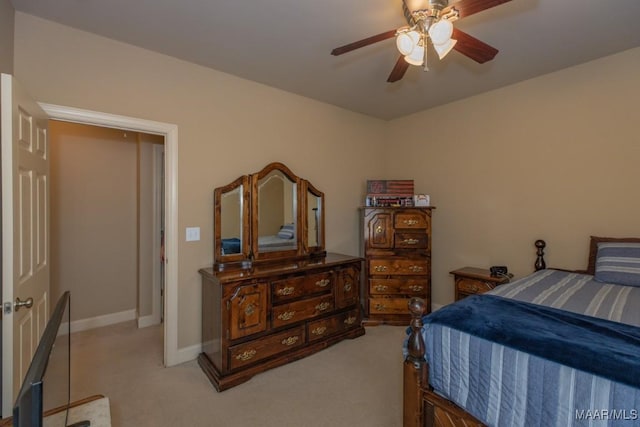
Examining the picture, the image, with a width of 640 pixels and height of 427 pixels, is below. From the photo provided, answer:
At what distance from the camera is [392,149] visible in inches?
172

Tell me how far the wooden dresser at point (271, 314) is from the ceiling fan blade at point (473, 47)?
2.00 metres

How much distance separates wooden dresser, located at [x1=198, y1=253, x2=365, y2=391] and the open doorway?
136 cm

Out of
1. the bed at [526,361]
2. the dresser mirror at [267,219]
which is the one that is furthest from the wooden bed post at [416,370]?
the dresser mirror at [267,219]

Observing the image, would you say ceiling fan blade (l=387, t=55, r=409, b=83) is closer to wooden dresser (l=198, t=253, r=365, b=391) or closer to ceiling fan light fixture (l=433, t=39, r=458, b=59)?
ceiling fan light fixture (l=433, t=39, r=458, b=59)

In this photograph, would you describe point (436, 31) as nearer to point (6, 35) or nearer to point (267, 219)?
point (267, 219)

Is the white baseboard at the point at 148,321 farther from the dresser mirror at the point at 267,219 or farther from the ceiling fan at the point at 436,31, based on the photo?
the ceiling fan at the point at 436,31

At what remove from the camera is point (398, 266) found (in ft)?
11.6

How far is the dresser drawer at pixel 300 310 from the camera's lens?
2.62 meters

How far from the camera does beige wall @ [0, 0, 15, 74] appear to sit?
1762 millimetres

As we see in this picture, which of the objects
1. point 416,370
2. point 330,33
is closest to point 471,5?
point 330,33

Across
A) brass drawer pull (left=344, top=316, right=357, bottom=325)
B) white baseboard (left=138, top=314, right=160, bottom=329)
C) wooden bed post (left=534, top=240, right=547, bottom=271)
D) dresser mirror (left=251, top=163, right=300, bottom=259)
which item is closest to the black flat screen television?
dresser mirror (left=251, top=163, right=300, bottom=259)

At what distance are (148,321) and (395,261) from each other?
292 centimetres

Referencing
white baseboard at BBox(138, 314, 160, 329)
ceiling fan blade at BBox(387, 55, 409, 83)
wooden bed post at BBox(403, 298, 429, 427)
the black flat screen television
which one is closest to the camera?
the black flat screen television

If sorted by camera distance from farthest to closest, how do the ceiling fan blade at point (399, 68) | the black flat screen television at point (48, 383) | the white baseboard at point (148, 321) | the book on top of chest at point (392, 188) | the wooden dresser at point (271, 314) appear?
the book on top of chest at point (392, 188) < the white baseboard at point (148, 321) < the wooden dresser at point (271, 314) < the ceiling fan blade at point (399, 68) < the black flat screen television at point (48, 383)
